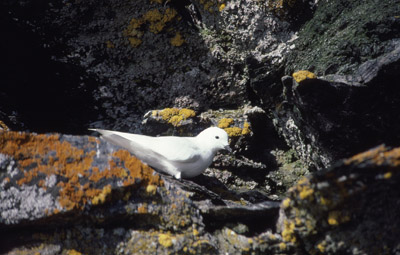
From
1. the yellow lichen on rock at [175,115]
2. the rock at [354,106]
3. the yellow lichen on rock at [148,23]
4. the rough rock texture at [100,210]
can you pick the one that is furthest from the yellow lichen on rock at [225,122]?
the rough rock texture at [100,210]

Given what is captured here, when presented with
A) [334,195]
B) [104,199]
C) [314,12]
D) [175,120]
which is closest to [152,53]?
[175,120]

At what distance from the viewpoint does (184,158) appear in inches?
122

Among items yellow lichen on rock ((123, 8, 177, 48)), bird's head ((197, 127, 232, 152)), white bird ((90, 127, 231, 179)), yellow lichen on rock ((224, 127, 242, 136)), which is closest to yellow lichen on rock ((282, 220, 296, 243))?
white bird ((90, 127, 231, 179))

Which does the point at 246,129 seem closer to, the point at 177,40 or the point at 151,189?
the point at 177,40

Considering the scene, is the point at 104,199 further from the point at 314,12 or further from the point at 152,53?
the point at 314,12

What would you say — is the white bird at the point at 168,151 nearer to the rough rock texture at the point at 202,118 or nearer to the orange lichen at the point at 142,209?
the rough rock texture at the point at 202,118

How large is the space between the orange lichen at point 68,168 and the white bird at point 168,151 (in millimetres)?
643

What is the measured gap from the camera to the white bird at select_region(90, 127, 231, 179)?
→ 306cm

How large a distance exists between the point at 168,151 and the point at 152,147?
0.16 metres

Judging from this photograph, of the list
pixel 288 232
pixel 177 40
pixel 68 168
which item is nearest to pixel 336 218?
pixel 288 232

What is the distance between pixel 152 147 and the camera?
307 centimetres

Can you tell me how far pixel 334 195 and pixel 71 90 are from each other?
3.26 metres

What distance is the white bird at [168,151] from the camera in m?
3.06

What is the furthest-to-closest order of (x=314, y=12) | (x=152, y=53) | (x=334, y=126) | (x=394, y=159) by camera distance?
(x=152, y=53)
(x=314, y=12)
(x=334, y=126)
(x=394, y=159)
